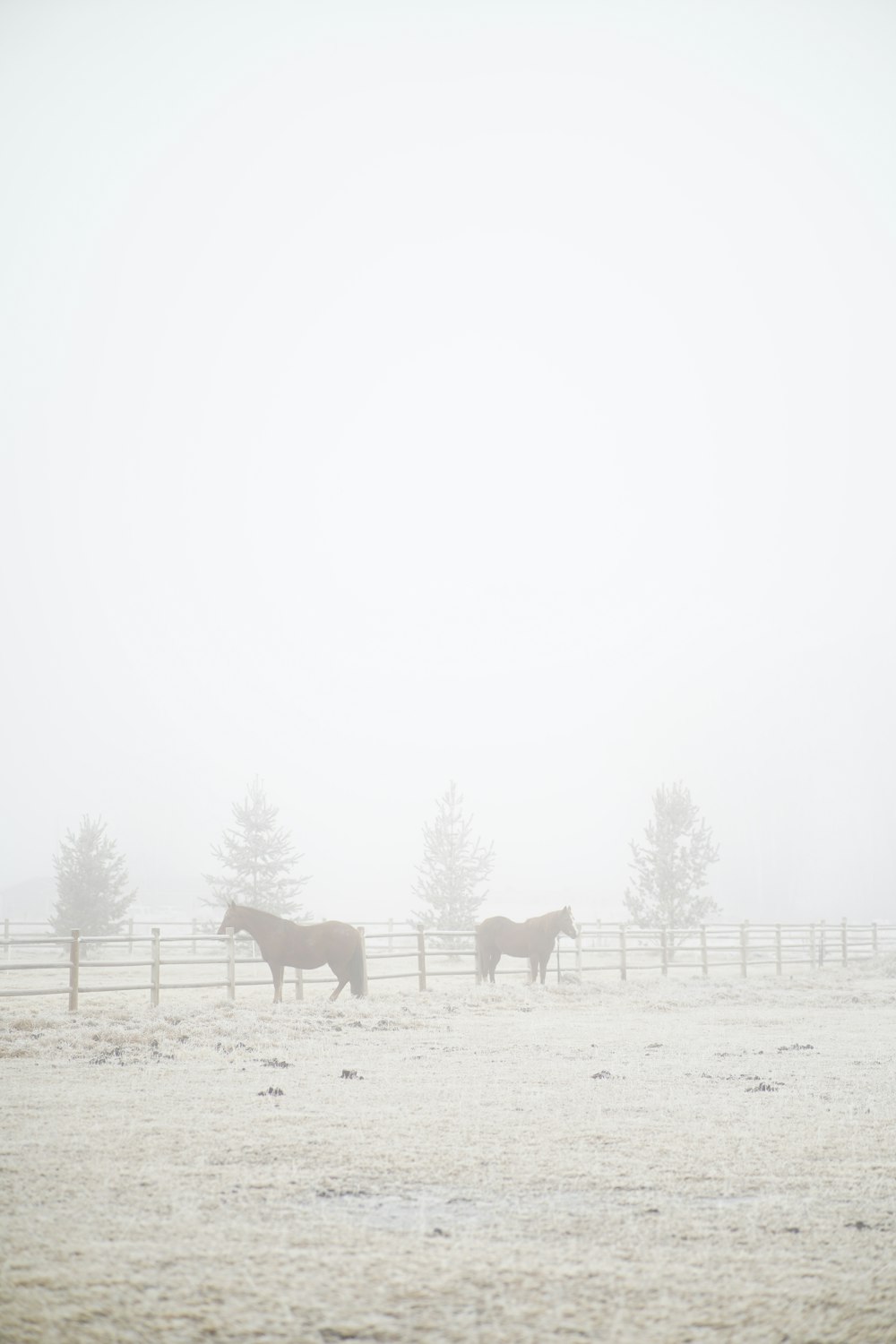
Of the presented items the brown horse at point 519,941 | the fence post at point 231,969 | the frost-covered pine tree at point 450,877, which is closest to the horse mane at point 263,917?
the fence post at point 231,969

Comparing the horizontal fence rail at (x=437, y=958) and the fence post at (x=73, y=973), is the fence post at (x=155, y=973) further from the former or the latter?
the fence post at (x=73, y=973)

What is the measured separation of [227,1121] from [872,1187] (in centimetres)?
471

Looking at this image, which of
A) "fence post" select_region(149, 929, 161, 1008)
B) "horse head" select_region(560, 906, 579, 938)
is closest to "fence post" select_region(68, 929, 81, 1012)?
"fence post" select_region(149, 929, 161, 1008)

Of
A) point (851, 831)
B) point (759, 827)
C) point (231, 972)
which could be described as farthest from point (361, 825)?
point (231, 972)

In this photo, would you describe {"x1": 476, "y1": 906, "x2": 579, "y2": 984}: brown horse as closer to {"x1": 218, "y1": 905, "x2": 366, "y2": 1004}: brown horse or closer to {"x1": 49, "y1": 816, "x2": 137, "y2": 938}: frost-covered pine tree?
{"x1": 218, "y1": 905, "x2": 366, "y2": 1004}: brown horse

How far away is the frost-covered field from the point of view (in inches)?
145

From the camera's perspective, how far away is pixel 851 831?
130 m

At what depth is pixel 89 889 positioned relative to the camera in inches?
1206

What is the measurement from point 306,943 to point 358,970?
1.21 meters

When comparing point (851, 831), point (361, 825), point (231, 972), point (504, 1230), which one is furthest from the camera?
point (361, 825)

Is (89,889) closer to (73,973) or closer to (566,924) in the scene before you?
(566,924)

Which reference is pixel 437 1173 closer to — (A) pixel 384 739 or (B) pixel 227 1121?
(B) pixel 227 1121

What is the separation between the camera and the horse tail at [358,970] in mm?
18016

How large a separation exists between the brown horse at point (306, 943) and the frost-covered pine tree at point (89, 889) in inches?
549
